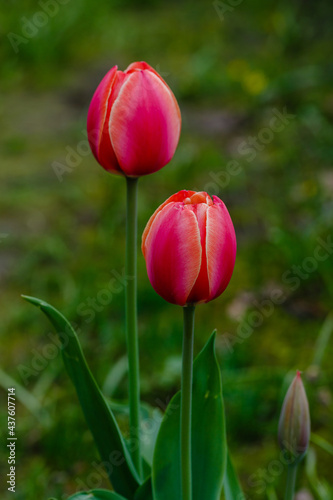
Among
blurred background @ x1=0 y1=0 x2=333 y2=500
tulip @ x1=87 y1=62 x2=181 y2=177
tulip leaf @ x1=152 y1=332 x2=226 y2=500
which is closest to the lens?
tulip @ x1=87 y1=62 x2=181 y2=177

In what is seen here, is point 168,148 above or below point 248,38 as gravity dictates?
above

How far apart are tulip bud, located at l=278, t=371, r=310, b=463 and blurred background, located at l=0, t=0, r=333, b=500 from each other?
0.32 metres

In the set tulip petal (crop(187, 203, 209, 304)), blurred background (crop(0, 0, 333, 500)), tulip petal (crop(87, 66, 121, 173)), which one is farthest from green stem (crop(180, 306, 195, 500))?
blurred background (crop(0, 0, 333, 500))

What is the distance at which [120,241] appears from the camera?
2590 millimetres

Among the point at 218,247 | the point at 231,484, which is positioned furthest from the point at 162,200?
the point at 218,247

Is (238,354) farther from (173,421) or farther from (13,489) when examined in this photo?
(173,421)

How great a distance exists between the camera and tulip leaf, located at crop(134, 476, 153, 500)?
3.76ft

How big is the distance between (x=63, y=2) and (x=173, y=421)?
360cm

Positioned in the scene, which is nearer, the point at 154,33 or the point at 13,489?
the point at 13,489

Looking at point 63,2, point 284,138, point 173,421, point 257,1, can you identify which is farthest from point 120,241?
A: point 257,1

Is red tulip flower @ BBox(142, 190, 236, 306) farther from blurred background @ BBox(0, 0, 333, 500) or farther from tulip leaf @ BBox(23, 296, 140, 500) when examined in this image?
blurred background @ BBox(0, 0, 333, 500)

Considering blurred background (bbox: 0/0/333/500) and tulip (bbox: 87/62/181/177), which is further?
blurred background (bbox: 0/0/333/500)

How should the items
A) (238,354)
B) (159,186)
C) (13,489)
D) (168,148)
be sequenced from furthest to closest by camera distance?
(159,186)
(238,354)
(13,489)
(168,148)

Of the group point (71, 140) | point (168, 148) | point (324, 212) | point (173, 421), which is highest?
point (168, 148)
